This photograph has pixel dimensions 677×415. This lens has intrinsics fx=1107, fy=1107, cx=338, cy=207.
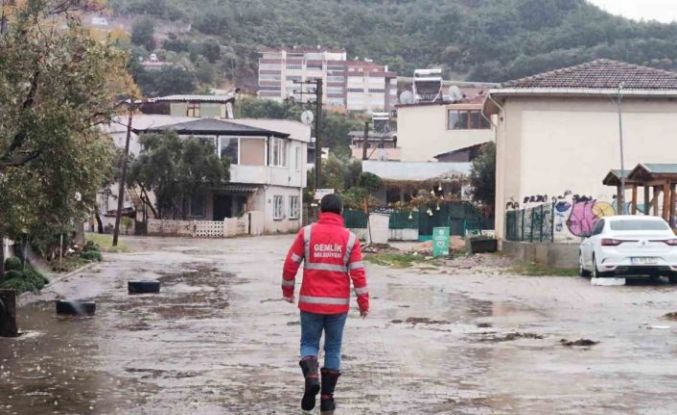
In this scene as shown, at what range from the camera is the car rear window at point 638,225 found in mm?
23312

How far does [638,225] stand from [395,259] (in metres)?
12.1

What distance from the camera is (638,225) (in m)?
23.5

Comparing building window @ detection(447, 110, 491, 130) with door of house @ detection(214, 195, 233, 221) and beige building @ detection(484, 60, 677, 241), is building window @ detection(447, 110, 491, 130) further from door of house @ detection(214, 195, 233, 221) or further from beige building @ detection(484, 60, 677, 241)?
beige building @ detection(484, 60, 677, 241)

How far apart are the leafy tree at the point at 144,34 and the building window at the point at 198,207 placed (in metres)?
83.0

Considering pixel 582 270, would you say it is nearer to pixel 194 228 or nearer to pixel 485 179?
pixel 485 179

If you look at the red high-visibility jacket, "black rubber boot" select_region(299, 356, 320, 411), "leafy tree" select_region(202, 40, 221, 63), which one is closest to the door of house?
the red high-visibility jacket

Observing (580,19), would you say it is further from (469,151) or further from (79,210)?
(79,210)

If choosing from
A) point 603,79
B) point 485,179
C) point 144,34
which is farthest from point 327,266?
point 144,34

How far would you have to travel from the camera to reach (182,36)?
5812 inches

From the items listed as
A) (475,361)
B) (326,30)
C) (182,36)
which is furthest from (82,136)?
(326,30)

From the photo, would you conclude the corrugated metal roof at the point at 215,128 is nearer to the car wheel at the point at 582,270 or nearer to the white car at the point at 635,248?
the car wheel at the point at 582,270

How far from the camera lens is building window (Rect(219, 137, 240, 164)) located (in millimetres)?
62812

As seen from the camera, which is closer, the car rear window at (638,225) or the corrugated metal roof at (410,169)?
the car rear window at (638,225)

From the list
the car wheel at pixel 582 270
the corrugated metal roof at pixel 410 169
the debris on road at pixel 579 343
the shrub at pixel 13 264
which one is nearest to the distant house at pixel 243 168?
the corrugated metal roof at pixel 410 169
